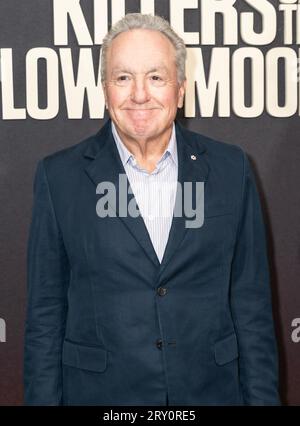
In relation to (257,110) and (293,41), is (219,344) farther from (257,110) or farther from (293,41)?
(293,41)

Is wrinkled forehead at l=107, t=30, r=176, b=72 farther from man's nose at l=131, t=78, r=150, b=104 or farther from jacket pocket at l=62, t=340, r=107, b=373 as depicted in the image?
jacket pocket at l=62, t=340, r=107, b=373

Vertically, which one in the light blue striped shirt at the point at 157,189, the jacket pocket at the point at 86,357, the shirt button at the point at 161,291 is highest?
the light blue striped shirt at the point at 157,189

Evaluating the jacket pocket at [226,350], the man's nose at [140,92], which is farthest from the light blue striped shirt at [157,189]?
the jacket pocket at [226,350]

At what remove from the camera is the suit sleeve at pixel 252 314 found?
1.76 metres

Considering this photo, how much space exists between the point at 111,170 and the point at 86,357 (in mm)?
500

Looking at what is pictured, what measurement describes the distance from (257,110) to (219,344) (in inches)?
40.1

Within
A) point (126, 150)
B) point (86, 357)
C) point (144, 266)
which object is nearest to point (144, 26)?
point (126, 150)

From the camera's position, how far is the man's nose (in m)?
1.67

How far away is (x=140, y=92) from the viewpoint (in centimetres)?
167

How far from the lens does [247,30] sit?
2.36 meters

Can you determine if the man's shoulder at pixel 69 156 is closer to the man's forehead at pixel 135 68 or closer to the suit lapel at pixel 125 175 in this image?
the suit lapel at pixel 125 175

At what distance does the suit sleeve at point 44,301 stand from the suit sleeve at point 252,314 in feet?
1.56

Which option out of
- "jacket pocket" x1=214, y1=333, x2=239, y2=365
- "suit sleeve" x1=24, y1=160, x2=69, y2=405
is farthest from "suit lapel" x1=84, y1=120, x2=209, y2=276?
"jacket pocket" x1=214, y1=333, x2=239, y2=365
